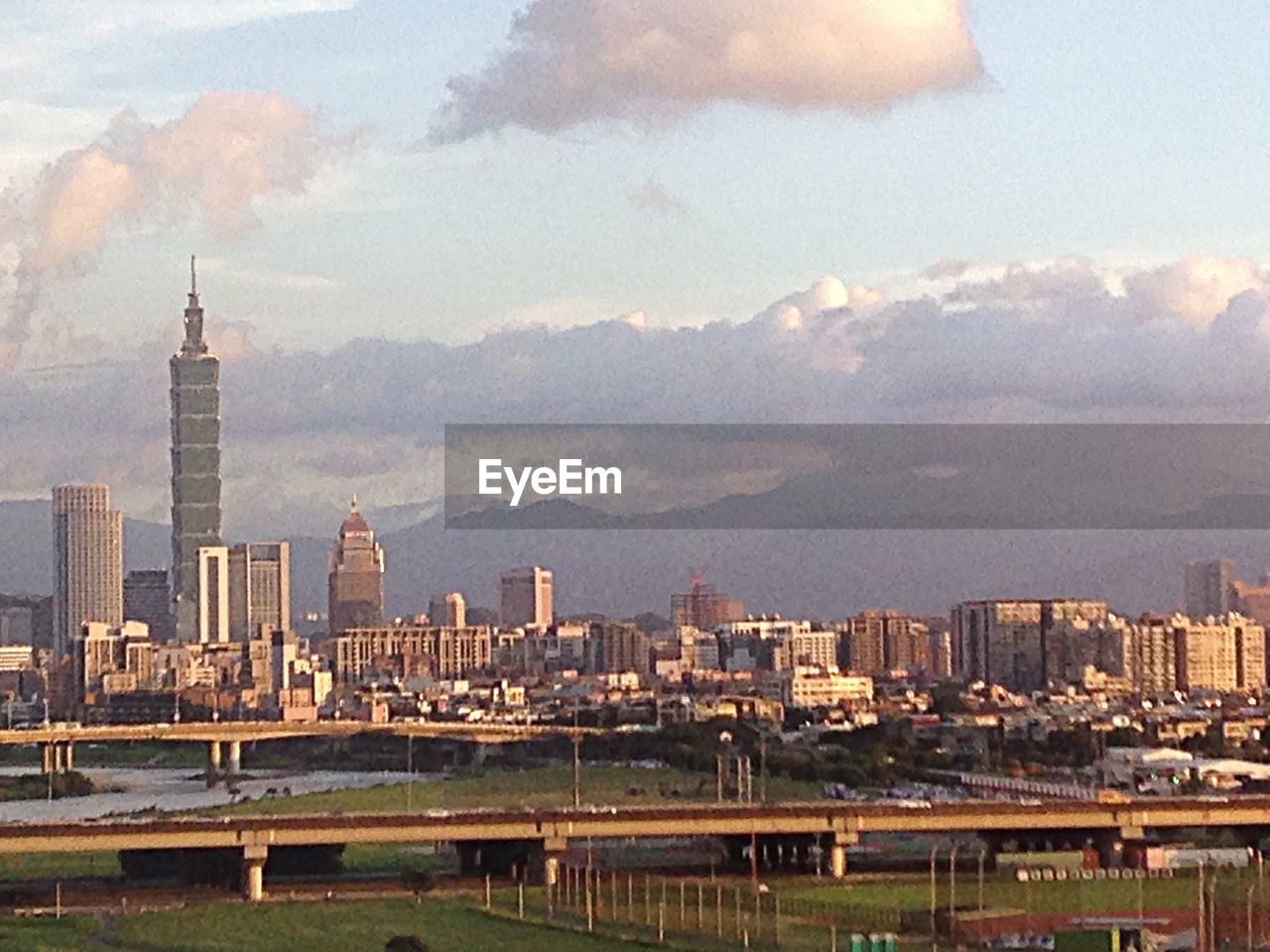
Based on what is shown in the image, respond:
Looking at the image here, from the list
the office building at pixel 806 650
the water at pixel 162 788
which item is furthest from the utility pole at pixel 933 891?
the office building at pixel 806 650

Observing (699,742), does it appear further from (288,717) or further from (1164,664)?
(1164,664)

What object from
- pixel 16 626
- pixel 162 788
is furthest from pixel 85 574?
pixel 162 788

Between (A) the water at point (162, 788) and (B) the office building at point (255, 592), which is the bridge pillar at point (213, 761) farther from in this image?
(B) the office building at point (255, 592)

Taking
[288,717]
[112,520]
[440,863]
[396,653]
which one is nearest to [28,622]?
[112,520]

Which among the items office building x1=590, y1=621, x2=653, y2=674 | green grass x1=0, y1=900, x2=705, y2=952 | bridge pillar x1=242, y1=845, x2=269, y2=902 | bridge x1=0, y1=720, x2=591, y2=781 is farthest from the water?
office building x1=590, y1=621, x2=653, y2=674

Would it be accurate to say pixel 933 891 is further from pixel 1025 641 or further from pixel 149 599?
pixel 149 599
